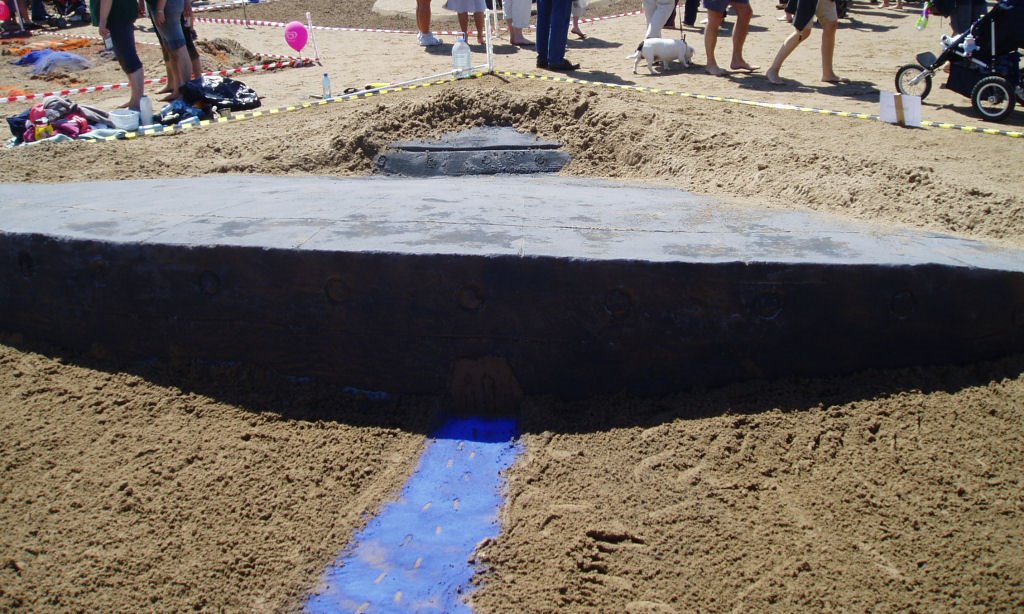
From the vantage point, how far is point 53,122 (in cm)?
744

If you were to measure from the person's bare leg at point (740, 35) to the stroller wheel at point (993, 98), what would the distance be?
264cm

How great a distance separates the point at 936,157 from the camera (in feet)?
18.2

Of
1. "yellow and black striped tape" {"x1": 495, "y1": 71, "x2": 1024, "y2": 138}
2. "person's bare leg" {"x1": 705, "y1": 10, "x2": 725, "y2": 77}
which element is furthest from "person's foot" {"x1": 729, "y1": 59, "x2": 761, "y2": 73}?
"yellow and black striped tape" {"x1": 495, "y1": 71, "x2": 1024, "y2": 138}

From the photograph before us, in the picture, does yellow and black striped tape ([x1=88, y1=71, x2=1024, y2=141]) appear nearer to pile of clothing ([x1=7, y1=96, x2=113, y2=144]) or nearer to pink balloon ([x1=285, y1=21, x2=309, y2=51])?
pile of clothing ([x1=7, y1=96, x2=113, y2=144])

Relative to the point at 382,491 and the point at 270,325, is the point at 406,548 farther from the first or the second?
the point at 270,325

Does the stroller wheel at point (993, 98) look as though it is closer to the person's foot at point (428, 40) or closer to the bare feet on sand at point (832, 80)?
the bare feet on sand at point (832, 80)

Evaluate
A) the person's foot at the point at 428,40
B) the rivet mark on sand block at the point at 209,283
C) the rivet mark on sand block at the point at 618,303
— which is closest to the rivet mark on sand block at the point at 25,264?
the rivet mark on sand block at the point at 209,283

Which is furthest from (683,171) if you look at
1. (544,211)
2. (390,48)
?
(390,48)

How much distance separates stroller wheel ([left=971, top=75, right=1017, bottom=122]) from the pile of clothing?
827 centimetres

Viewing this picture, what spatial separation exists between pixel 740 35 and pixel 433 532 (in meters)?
8.04

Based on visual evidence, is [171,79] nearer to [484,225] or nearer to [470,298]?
[484,225]

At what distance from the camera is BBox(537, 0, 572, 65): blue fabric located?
27.8 ft

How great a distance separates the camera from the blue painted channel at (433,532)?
2438 mm

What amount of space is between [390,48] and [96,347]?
30.6 feet
